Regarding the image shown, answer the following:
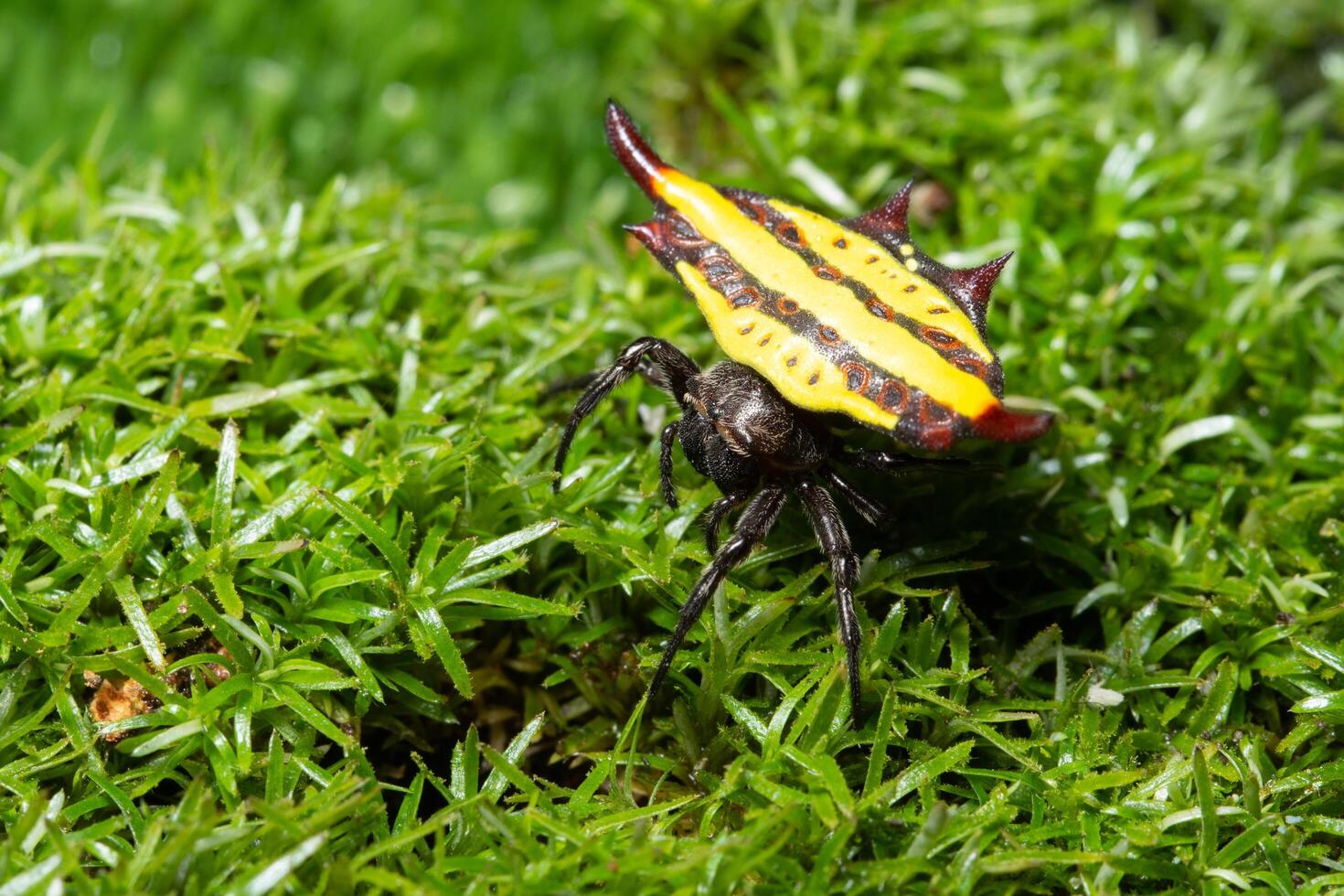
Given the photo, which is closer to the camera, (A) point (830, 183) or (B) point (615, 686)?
(B) point (615, 686)

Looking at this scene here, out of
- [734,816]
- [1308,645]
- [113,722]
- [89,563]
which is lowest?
[1308,645]

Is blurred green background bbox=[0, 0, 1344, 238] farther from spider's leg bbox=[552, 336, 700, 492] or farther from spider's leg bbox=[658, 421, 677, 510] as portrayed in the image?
spider's leg bbox=[658, 421, 677, 510]

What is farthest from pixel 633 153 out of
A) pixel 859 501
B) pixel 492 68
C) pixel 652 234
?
pixel 492 68

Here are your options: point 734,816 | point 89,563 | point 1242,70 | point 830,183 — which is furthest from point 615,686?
point 1242,70

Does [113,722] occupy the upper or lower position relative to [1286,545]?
upper

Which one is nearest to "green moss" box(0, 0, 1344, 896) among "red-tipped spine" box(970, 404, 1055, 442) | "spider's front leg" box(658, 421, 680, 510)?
"spider's front leg" box(658, 421, 680, 510)

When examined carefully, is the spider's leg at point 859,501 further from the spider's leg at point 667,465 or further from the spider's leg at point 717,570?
the spider's leg at point 667,465

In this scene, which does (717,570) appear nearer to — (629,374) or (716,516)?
(716,516)

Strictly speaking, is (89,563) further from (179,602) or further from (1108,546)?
(1108,546)

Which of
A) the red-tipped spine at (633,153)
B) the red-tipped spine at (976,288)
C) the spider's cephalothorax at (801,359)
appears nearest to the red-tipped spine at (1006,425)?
the spider's cephalothorax at (801,359)
